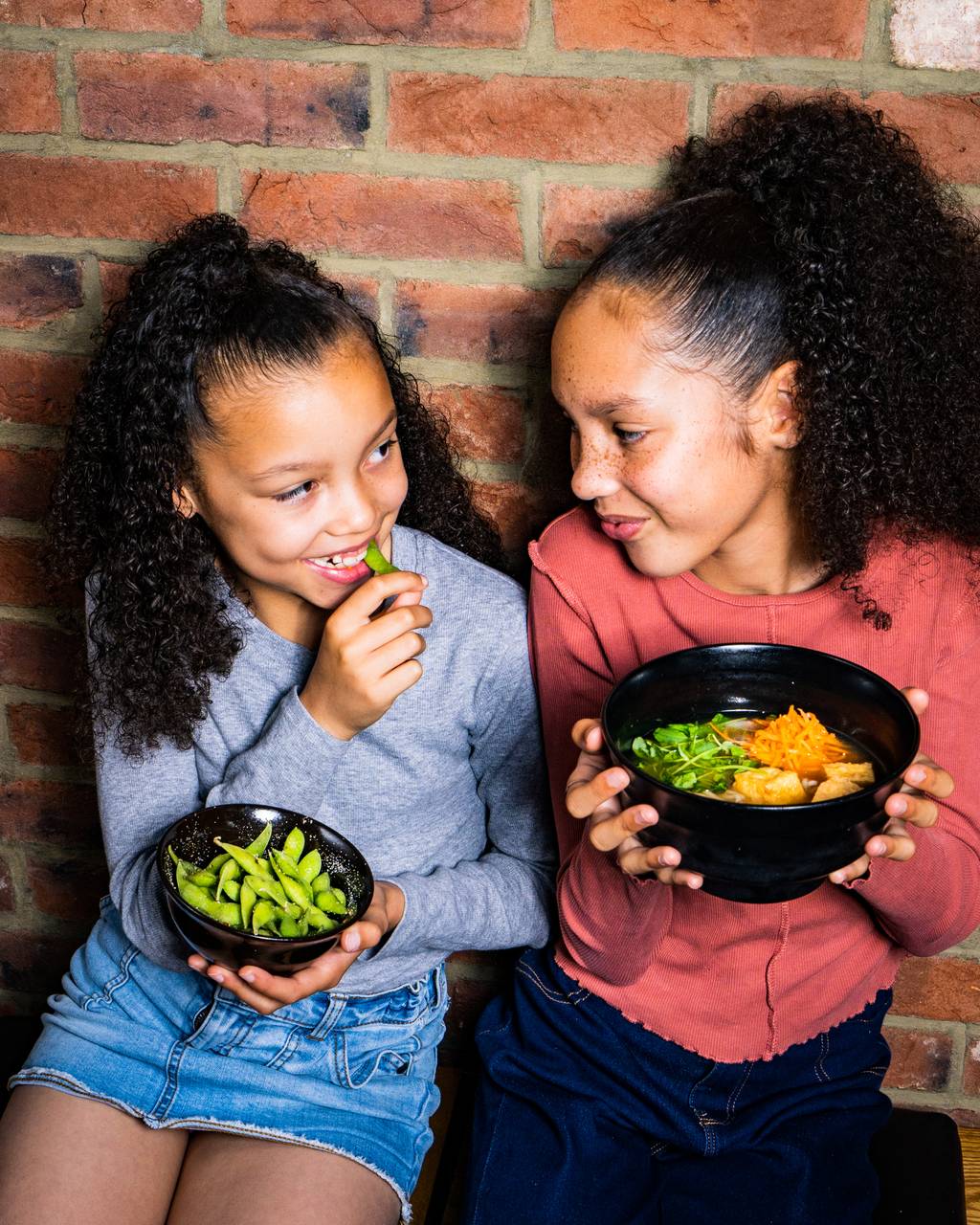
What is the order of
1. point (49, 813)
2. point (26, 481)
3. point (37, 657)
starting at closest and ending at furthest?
point (26, 481), point (37, 657), point (49, 813)

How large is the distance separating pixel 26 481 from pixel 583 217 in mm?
833

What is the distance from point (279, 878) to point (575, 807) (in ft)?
1.12

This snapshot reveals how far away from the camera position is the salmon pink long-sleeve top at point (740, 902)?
1387 mm

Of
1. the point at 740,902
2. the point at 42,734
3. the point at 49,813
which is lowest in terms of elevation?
the point at 49,813

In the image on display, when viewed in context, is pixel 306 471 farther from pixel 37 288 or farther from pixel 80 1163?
pixel 80 1163

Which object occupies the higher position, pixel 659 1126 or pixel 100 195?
pixel 100 195

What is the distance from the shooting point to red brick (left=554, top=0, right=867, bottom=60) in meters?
1.35

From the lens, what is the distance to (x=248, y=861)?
129 cm

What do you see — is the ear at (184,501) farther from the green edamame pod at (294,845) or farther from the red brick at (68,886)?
the red brick at (68,886)

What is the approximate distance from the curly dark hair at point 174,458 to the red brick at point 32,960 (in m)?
0.66

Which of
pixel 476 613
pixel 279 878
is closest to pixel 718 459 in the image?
pixel 476 613

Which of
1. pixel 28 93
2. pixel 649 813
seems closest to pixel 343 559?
pixel 649 813

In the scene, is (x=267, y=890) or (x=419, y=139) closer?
(x=267, y=890)

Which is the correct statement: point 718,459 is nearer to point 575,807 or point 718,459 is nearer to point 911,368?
point 911,368
